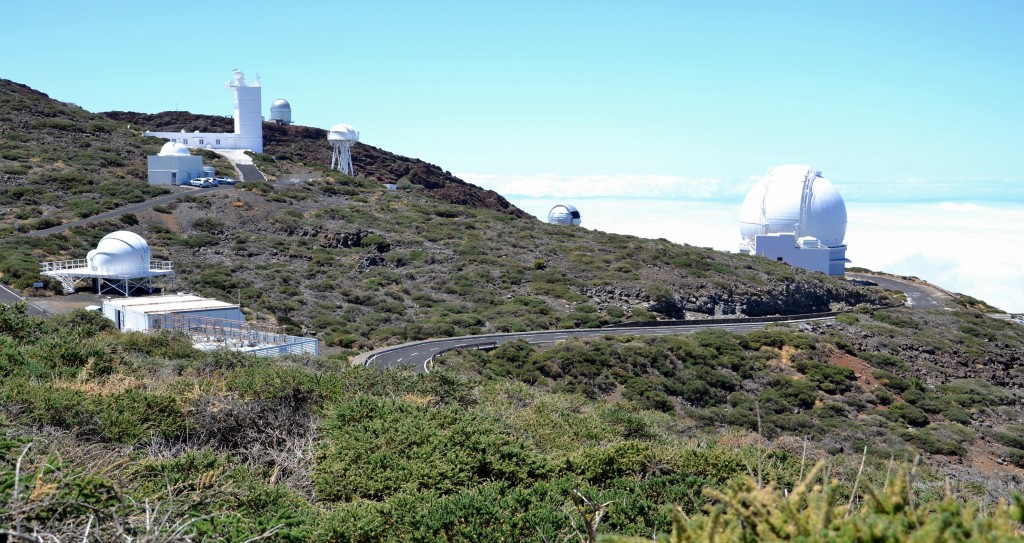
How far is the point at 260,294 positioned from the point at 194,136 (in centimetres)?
3873

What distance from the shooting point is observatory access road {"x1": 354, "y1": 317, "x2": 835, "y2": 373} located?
2514cm

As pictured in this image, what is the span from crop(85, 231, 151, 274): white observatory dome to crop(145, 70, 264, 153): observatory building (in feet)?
134

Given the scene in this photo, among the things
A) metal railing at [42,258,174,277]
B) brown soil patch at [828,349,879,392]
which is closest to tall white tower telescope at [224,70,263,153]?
metal railing at [42,258,174,277]

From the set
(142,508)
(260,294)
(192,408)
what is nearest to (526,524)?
(142,508)

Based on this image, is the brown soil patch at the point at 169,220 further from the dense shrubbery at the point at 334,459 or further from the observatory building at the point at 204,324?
the dense shrubbery at the point at 334,459

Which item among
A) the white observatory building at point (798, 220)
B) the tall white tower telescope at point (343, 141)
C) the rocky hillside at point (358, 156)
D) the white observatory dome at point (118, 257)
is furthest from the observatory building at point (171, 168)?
the white observatory building at point (798, 220)

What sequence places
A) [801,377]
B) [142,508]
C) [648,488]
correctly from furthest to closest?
1. [801,377]
2. [648,488]
3. [142,508]

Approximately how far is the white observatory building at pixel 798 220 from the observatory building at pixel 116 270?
127ft

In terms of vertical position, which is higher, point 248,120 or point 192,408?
point 248,120

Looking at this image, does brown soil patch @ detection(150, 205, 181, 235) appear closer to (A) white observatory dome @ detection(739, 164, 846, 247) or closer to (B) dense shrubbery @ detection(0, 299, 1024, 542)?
(B) dense shrubbery @ detection(0, 299, 1024, 542)

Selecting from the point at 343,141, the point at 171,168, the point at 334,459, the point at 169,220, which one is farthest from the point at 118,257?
the point at 343,141

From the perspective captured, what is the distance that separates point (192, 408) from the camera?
34.0 feet

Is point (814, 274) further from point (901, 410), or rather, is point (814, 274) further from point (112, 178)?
point (112, 178)

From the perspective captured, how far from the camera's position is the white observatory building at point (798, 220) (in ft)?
184
